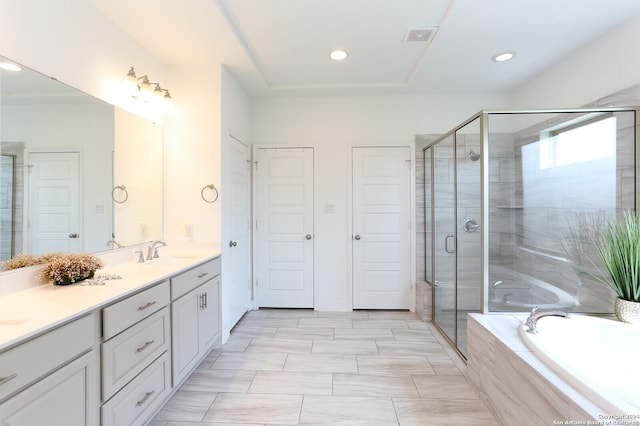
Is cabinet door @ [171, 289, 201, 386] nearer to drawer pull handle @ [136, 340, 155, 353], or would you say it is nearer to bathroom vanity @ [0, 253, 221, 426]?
bathroom vanity @ [0, 253, 221, 426]

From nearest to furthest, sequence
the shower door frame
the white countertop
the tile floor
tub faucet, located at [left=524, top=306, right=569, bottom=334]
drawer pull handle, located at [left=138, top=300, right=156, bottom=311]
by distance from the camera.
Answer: the white countertop, drawer pull handle, located at [left=138, top=300, right=156, bottom=311], tub faucet, located at [left=524, top=306, right=569, bottom=334], the tile floor, the shower door frame

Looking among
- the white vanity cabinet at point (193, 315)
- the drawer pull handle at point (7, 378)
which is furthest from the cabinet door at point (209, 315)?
the drawer pull handle at point (7, 378)

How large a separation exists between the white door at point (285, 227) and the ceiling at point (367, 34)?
3.06ft

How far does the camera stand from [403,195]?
11.4 feet

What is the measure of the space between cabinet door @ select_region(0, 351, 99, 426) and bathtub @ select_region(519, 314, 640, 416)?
2.05 meters

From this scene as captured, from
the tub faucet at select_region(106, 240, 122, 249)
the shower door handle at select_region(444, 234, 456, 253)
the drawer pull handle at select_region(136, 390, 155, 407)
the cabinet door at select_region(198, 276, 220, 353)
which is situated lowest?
the drawer pull handle at select_region(136, 390, 155, 407)

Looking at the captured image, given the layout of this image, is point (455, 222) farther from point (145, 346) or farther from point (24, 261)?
point (24, 261)

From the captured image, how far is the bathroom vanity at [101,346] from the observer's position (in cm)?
96

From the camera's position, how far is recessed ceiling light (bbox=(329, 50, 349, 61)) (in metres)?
2.54

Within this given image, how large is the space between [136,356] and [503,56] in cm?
361

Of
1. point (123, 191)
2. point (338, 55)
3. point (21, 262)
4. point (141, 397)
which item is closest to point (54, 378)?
point (141, 397)

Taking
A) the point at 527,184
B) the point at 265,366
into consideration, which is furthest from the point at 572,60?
the point at 265,366

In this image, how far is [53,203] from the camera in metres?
1.62

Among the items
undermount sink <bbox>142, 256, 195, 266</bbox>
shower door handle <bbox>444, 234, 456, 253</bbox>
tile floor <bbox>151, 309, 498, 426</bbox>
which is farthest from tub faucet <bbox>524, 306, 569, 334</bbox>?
undermount sink <bbox>142, 256, 195, 266</bbox>
